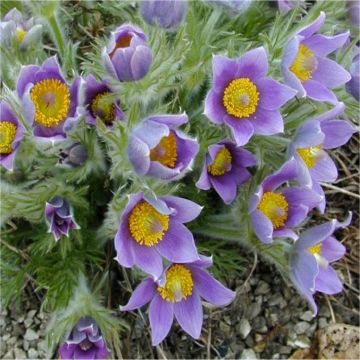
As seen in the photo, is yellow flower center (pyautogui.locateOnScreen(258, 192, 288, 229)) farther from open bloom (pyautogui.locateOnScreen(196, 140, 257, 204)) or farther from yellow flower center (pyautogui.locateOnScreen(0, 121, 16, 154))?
yellow flower center (pyautogui.locateOnScreen(0, 121, 16, 154))

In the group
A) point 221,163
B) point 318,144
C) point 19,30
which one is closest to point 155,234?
point 221,163

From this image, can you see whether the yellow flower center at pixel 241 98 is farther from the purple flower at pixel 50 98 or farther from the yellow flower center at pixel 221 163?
the purple flower at pixel 50 98

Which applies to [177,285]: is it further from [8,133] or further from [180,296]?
[8,133]

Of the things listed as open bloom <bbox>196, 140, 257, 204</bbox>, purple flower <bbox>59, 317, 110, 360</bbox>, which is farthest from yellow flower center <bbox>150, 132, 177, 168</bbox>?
purple flower <bbox>59, 317, 110, 360</bbox>

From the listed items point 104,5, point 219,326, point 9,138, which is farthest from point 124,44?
point 219,326

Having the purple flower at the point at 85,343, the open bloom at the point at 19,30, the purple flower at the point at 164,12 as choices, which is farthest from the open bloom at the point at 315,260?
the open bloom at the point at 19,30
